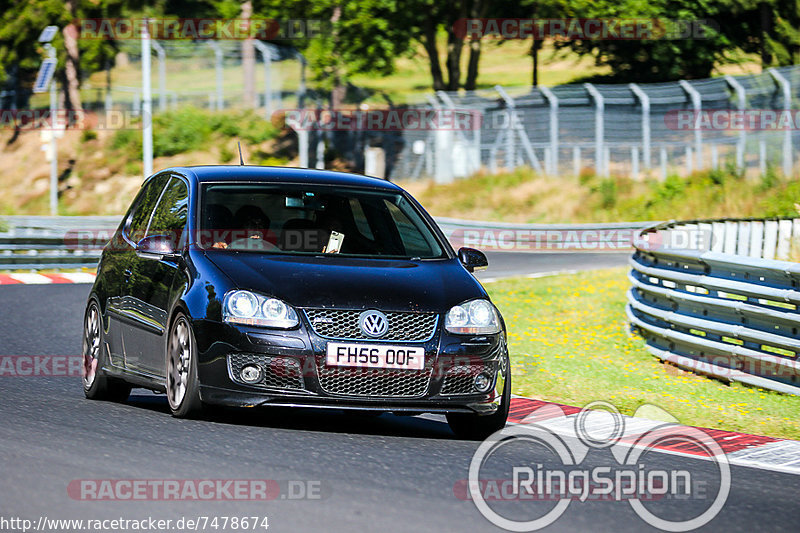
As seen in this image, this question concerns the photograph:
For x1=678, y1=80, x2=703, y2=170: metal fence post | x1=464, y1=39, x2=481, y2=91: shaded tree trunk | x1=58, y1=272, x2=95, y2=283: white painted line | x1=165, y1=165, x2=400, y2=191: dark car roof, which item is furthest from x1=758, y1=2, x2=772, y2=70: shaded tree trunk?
x1=165, y1=165, x2=400, y2=191: dark car roof

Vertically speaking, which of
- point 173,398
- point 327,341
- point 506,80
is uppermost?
point 327,341

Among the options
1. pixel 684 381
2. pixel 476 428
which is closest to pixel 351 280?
pixel 476 428

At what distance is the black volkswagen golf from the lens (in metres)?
7.75

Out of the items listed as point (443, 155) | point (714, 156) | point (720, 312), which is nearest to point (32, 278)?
point (720, 312)

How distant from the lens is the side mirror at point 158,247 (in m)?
8.48

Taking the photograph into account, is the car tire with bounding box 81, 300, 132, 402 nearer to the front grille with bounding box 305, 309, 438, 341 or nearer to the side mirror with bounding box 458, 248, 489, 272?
the front grille with bounding box 305, 309, 438, 341

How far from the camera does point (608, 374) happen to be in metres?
12.2

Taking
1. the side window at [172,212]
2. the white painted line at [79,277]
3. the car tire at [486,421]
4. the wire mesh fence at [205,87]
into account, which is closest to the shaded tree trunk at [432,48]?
the wire mesh fence at [205,87]

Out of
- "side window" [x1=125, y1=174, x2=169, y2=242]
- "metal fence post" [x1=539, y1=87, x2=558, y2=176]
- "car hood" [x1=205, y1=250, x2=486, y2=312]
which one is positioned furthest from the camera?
"metal fence post" [x1=539, y1=87, x2=558, y2=176]

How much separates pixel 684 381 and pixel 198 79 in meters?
53.6

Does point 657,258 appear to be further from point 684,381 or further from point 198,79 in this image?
point 198,79

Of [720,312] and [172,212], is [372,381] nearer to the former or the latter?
[172,212]

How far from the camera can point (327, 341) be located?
7.71 metres

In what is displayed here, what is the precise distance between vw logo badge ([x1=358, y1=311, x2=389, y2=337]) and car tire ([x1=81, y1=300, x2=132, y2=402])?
2383 millimetres
